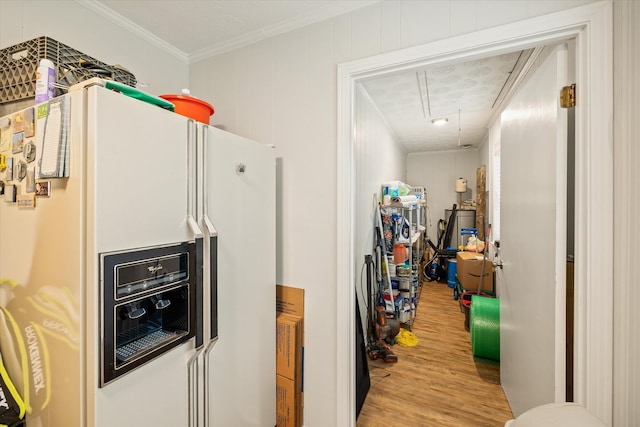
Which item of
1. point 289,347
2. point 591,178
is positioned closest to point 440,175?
point 591,178

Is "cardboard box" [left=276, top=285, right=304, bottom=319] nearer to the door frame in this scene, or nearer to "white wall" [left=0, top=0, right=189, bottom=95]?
the door frame

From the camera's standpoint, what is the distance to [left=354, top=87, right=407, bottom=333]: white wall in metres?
2.46

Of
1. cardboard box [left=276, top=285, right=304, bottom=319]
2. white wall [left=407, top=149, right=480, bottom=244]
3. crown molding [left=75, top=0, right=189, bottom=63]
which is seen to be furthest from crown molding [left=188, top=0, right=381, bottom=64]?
white wall [left=407, top=149, right=480, bottom=244]

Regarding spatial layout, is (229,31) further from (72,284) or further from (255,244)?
(72,284)

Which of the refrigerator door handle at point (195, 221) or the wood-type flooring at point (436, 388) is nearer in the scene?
the refrigerator door handle at point (195, 221)

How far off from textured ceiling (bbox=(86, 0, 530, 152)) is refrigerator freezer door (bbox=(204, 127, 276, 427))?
81 centimetres

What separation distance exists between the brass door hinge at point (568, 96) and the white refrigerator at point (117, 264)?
5.01ft

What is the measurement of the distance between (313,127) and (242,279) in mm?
964

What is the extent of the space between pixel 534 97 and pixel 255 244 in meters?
1.76

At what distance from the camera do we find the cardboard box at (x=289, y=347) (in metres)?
1.58

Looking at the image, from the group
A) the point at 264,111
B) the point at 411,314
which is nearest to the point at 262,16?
the point at 264,111

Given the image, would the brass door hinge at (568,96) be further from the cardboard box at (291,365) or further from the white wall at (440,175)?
the white wall at (440,175)

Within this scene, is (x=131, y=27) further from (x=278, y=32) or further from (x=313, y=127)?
(x=313, y=127)

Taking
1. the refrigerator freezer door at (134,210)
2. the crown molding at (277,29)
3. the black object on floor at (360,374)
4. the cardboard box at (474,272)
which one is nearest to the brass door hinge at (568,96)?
the crown molding at (277,29)
